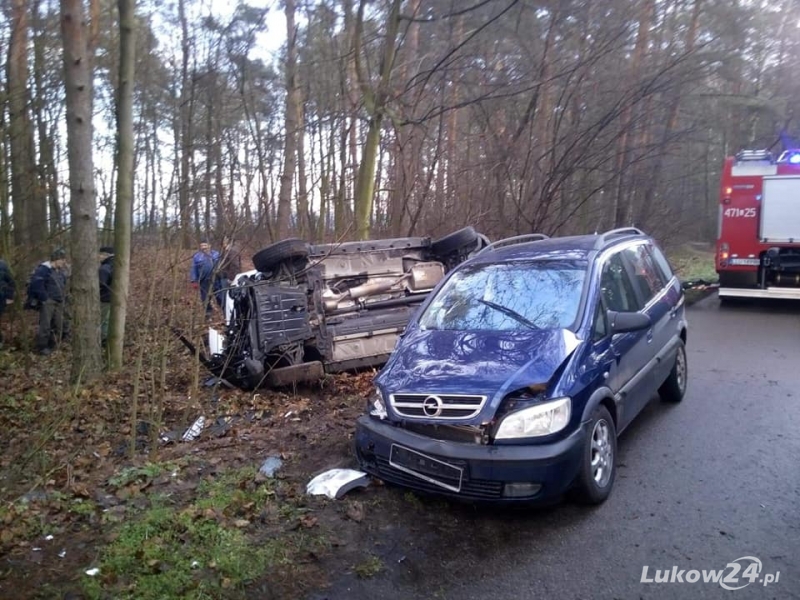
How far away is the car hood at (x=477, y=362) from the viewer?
14.4 feet

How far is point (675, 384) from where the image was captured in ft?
22.8

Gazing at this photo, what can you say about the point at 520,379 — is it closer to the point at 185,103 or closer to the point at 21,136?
the point at 21,136

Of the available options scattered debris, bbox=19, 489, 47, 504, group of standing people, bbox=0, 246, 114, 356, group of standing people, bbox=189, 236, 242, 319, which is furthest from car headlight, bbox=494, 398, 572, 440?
group of standing people, bbox=0, 246, 114, 356

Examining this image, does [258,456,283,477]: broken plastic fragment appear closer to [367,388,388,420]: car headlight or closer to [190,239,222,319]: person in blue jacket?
[367,388,388,420]: car headlight

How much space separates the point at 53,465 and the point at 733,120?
911 inches

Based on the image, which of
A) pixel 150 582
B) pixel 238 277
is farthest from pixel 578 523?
pixel 238 277

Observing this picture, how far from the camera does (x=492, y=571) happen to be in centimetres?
379

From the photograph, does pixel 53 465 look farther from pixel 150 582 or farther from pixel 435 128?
pixel 435 128

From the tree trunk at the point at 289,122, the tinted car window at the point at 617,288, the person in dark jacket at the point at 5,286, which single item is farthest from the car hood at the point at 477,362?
the tree trunk at the point at 289,122

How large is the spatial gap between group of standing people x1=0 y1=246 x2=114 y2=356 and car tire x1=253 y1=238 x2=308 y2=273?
12.4 ft

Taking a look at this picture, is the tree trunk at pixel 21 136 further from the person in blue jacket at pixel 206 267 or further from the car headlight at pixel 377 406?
the car headlight at pixel 377 406

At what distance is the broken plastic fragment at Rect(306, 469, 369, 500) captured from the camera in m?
4.80

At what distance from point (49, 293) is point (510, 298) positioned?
9.04 metres

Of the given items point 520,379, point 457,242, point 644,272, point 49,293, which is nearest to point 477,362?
point 520,379
